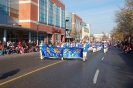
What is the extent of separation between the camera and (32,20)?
4266 cm

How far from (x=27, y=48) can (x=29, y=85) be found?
24656mm

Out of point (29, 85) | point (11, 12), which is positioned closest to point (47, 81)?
point (29, 85)

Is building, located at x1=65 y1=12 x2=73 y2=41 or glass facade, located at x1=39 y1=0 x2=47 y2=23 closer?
glass facade, located at x1=39 y1=0 x2=47 y2=23

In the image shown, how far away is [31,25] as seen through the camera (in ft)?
137

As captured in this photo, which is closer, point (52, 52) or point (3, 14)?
point (52, 52)

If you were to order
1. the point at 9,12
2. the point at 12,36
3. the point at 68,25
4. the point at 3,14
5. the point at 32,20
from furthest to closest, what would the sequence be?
the point at 68,25
the point at 32,20
the point at 12,36
the point at 9,12
the point at 3,14

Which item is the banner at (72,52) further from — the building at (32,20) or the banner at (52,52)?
the building at (32,20)

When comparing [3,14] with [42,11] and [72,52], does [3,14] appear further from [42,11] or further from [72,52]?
[72,52]

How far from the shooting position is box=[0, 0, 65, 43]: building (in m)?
36.2

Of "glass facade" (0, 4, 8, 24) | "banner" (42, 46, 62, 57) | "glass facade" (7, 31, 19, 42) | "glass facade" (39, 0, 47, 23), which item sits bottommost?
"banner" (42, 46, 62, 57)

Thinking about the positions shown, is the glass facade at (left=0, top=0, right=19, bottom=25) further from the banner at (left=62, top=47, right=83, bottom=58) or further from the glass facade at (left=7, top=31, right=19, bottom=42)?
the banner at (left=62, top=47, right=83, bottom=58)

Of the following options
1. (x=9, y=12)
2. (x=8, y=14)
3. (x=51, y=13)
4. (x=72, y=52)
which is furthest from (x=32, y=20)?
(x=72, y=52)

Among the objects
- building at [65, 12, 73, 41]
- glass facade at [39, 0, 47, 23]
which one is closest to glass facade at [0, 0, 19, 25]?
glass facade at [39, 0, 47, 23]

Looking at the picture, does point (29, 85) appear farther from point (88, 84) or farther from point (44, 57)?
point (44, 57)
